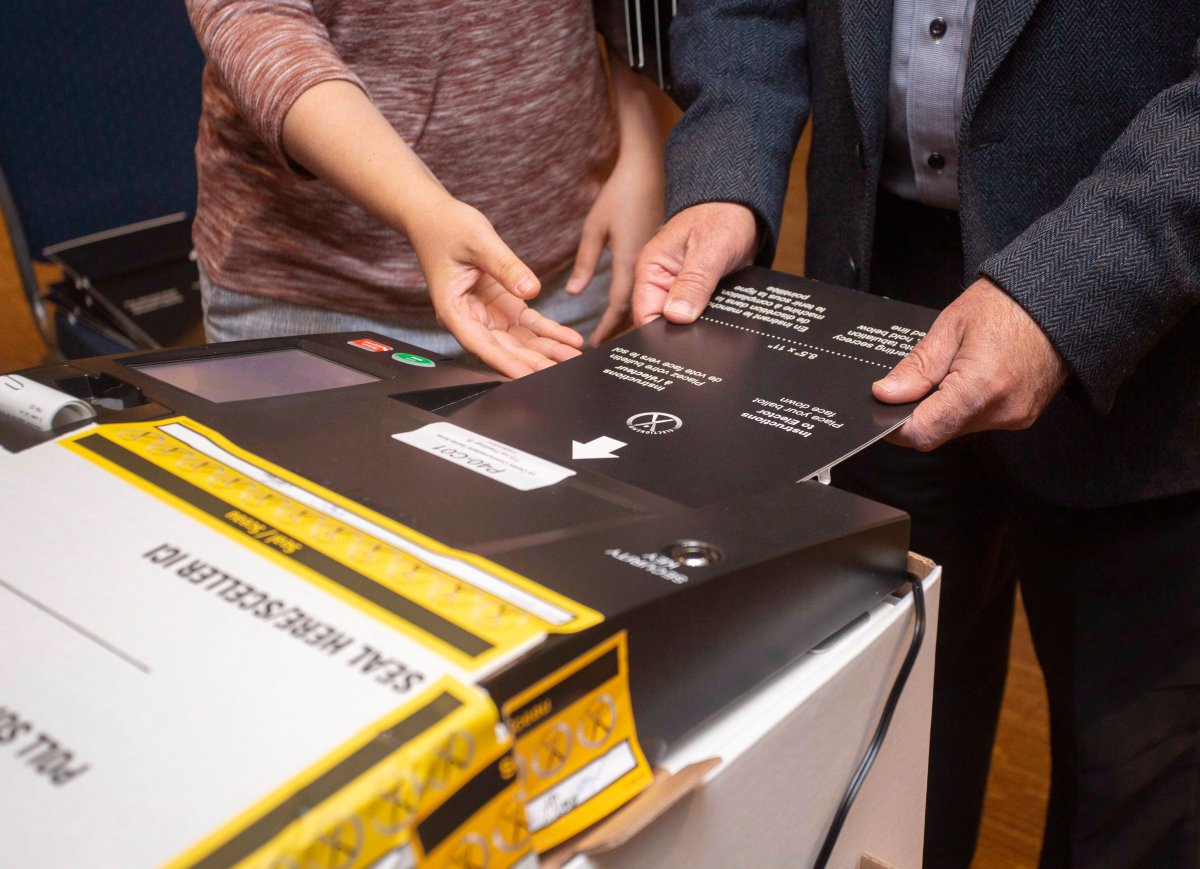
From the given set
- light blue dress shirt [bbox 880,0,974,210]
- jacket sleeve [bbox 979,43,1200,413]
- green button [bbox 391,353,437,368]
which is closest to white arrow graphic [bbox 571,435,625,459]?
green button [bbox 391,353,437,368]

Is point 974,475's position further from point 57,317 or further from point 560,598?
point 57,317

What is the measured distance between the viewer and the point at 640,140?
36.8 inches

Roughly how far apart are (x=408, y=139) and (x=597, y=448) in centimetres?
39

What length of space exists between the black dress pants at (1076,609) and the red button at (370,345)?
475mm

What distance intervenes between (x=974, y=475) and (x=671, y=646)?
610 millimetres

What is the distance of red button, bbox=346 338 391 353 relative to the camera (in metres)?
0.61

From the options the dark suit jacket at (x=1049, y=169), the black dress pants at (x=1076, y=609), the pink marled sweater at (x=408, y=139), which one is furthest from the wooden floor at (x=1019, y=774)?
the pink marled sweater at (x=408, y=139)

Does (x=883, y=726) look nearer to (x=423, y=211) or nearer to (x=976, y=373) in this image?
(x=976, y=373)

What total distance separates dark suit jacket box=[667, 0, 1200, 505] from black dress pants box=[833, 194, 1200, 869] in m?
0.05

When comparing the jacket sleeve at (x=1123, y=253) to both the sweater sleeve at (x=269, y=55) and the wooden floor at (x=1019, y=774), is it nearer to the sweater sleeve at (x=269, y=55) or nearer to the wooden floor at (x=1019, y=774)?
the sweater sleeve at (x=269, y=55)

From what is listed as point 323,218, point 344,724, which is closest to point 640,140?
point 323,218

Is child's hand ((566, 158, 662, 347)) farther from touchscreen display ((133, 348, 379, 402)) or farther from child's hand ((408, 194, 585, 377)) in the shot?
touchscreen display ((133, 348, 379, 402))

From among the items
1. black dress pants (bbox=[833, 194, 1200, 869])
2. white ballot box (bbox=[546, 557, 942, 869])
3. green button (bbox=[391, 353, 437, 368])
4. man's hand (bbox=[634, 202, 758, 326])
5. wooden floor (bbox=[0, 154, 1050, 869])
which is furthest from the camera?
wooden floor (bbox=[0, 154, 1050, 869])

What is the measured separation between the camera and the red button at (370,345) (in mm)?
612
